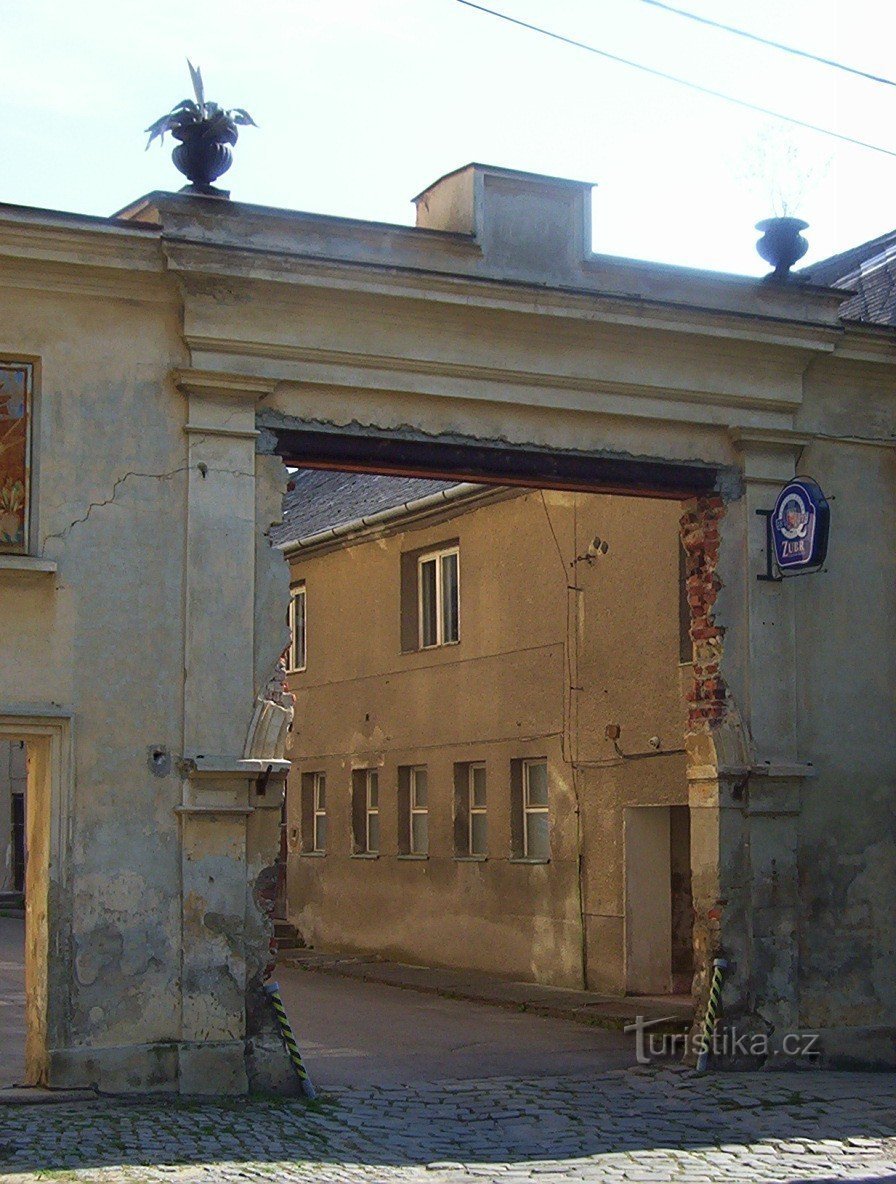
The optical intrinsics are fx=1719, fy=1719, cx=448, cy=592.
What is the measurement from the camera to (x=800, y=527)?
13555 mm

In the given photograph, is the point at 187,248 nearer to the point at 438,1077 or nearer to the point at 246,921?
the point at 246,921

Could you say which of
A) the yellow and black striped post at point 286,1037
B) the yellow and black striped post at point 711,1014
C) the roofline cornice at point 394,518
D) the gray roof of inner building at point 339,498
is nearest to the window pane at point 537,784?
the roofline cornice at point 394,518

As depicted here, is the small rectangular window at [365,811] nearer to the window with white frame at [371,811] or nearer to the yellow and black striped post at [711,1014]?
the window with white frame at [371,811]

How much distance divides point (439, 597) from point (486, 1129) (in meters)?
12.9

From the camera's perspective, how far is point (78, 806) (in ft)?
37.7

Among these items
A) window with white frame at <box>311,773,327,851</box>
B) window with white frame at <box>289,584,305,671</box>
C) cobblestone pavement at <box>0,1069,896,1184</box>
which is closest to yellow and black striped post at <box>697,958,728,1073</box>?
cobblestone pavement at <box>0,1069,896,1184</box>

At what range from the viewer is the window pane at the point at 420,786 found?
23.8 meters

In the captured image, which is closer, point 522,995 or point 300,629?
point 522,995

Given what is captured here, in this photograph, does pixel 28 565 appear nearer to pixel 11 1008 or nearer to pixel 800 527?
pixel 800 527

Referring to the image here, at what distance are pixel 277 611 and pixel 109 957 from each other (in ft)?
8.78

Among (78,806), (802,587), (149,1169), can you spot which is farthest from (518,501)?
(149,1169)

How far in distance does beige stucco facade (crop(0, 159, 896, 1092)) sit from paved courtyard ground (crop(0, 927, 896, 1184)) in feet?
2.52

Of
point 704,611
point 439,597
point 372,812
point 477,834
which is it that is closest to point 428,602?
point 439,597

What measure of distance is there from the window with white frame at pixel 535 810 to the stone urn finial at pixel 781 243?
819cm
